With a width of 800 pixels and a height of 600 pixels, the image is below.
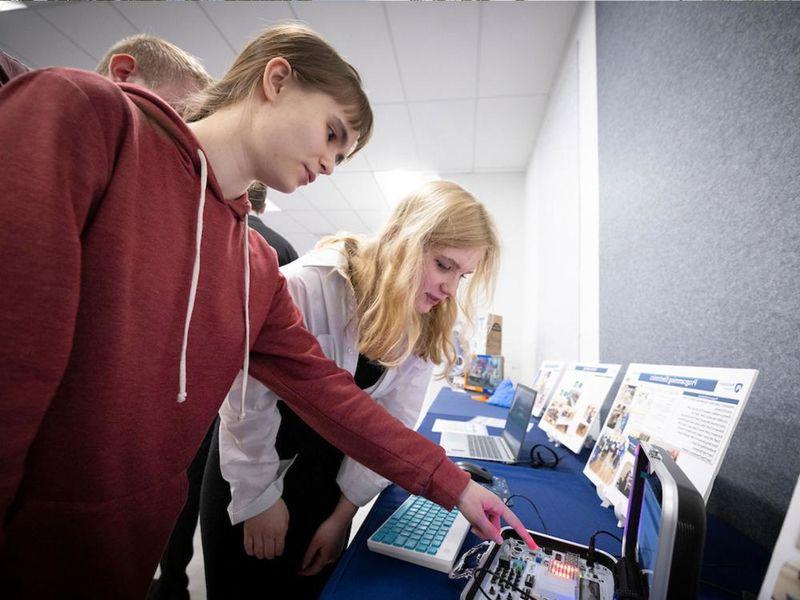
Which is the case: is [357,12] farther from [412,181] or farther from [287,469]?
[287,469]

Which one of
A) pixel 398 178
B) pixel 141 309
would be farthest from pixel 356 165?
pixel 141 309

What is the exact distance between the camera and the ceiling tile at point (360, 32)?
161 cm

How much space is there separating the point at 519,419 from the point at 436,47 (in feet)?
6.30

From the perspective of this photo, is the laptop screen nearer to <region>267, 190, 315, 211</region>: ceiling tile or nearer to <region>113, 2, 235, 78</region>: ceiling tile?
<region>113, 2, 235, 78</region>: ceiling tile

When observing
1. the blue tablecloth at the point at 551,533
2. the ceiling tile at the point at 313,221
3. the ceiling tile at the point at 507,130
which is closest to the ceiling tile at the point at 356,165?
the ceiling tile at the point at 507,130

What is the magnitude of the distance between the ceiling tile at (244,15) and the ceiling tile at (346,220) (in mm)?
2547

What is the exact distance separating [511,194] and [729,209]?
258 centimetres

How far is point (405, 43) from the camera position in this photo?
1.76 m

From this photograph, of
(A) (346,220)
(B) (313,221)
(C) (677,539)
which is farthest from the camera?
(B) (313,221)

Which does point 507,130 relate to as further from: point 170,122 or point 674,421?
point 170,122

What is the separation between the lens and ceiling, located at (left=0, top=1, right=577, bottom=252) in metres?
1.61

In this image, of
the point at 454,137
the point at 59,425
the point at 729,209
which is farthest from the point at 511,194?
the point at 59,425

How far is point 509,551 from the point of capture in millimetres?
487

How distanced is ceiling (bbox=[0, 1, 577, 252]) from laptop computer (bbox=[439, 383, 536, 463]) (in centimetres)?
178
